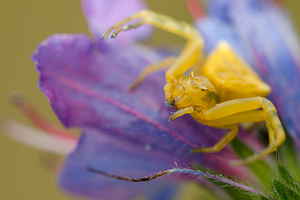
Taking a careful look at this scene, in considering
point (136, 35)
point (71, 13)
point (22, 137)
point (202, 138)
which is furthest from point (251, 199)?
point (71, 13)

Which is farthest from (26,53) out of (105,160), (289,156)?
(289,156)

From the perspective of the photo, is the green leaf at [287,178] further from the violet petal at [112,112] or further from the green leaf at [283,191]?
the violet petal at [112,112]

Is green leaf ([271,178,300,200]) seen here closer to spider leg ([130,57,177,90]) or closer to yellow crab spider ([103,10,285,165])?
yellow crab spider ([103,10,285,165])

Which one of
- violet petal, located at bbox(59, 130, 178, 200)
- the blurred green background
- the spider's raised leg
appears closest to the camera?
the spider's raised leg

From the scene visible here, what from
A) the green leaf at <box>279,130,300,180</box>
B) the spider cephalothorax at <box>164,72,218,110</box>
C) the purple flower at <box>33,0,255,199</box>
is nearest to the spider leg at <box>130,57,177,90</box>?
the purple flower at <box>33,0,255,199</box>

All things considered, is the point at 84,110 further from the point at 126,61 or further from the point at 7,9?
the point at 7,9
